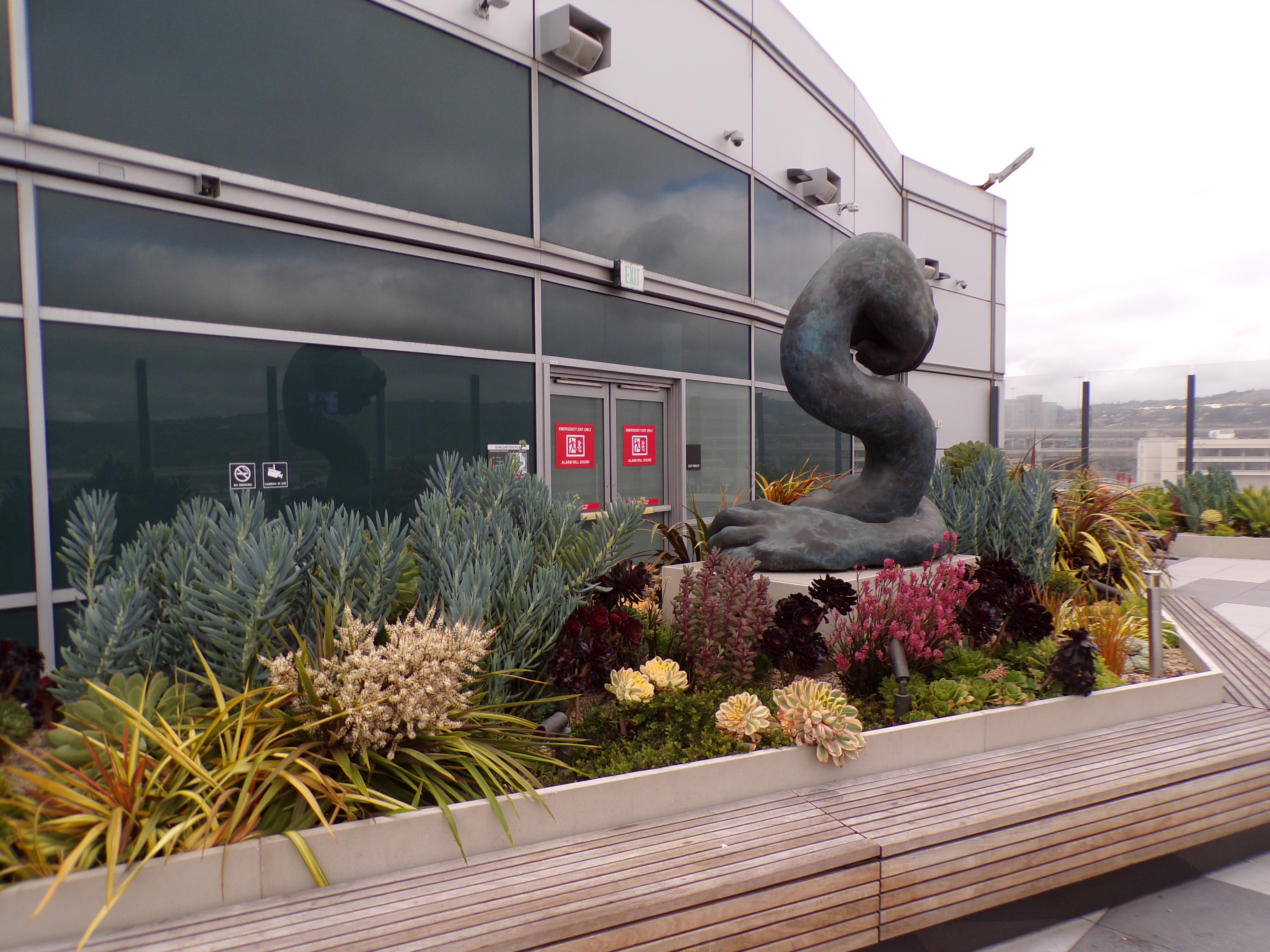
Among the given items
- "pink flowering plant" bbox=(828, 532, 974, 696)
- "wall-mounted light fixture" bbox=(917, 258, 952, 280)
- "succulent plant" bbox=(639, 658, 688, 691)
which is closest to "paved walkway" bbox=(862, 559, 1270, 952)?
"pink flowering plant" bbox=(828, 532, 974, 696)

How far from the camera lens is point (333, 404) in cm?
554

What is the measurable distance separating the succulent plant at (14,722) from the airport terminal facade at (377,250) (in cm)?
269

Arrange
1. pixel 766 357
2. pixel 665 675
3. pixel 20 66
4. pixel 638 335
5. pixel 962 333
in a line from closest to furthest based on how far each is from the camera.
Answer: pixel 665 675 < pixel 20 66 < pixel 638 335 < pixel 766 357 < pixel 962 333

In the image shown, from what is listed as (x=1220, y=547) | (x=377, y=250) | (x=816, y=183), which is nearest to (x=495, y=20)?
(x=377, y=250)

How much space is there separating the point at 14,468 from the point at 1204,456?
1825 centimetres

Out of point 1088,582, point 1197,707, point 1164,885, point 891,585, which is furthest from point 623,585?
point 1088,582

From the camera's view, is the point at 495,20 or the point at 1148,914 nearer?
the point at 1148,914

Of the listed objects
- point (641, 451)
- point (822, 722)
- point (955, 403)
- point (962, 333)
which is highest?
point (962, 333)

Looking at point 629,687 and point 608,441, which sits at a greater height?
point 608,441

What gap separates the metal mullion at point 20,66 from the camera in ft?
13.4

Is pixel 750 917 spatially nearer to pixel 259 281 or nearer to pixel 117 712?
pixel 117 712

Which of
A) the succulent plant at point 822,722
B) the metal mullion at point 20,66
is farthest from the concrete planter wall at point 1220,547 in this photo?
the metal mullion at point 20,66

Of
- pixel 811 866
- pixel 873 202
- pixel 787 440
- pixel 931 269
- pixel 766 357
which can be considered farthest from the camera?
pixel 931 269

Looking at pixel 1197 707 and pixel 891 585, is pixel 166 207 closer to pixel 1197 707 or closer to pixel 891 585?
pixel 891 585
